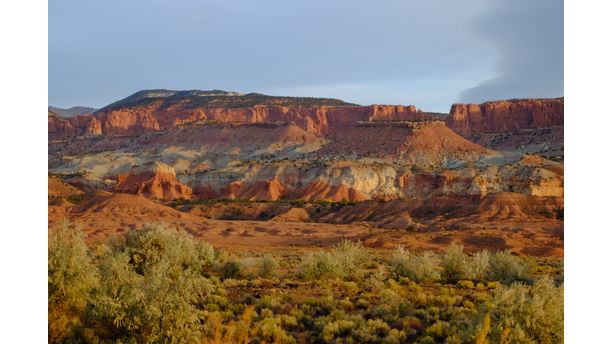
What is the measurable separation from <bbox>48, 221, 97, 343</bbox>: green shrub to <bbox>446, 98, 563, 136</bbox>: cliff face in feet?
436

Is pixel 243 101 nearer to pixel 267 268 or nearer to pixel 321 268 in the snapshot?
pixel 267 268

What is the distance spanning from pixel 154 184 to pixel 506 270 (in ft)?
207

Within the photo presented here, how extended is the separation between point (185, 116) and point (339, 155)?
234 ft

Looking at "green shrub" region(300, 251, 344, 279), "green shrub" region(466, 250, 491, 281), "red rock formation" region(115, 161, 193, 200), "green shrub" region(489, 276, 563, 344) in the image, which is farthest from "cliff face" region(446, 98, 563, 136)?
"green shrub" region(489, 276, 563, 344)

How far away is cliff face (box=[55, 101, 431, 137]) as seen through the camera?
15800 cm

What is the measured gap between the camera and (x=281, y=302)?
44.5 feet

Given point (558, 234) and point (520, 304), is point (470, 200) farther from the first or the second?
point (520, 304)

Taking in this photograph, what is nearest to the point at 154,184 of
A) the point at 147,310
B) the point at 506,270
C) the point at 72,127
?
the point at 506,270

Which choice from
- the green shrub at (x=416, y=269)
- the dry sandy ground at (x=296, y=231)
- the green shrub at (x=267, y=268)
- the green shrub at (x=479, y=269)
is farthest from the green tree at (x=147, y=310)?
the dry sandy ground at (x=296, y=231)

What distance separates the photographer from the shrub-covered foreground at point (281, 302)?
329 inches

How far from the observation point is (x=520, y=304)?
30.0 feet
